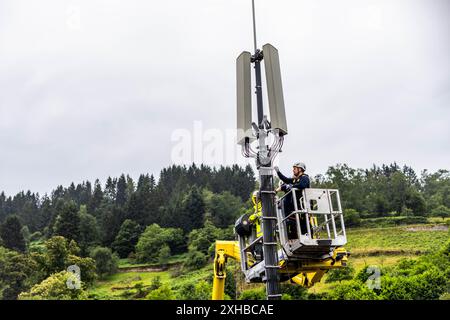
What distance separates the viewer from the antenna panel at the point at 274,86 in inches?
266

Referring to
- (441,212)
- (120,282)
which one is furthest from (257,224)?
(441,212)

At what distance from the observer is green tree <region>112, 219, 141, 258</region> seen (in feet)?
249

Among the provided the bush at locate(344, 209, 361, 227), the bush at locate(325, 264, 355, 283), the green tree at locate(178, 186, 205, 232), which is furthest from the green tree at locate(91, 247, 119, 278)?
the bush at locate(325, 264, 355, 283)

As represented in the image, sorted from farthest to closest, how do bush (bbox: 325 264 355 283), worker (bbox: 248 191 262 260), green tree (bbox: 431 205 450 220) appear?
green tree (bbox: 431 205 450 220), bush (bbox: 325 264 355 283), worker (bbox: 248 191 262 260)

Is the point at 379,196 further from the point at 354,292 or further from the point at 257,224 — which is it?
the point at 257,224

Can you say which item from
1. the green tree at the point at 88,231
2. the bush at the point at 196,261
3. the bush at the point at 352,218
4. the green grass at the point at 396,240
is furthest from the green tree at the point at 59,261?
the bush at the point at 352,218

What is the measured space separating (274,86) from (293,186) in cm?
162

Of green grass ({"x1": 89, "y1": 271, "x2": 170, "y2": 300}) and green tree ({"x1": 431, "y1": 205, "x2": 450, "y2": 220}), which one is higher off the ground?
green tree ({"x1": 431, "y1": 205, "x2": 450, "y2": 220})

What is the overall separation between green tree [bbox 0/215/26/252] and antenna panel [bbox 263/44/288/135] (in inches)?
2931

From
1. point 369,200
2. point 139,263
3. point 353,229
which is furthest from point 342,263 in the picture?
point 139,263

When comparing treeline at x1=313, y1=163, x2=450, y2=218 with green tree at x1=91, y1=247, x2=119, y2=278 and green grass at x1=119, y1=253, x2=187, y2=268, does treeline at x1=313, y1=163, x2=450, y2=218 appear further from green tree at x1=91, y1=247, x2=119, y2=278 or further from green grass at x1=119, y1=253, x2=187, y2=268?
green tree at x1=91, y1=247, x2=119, y2=278

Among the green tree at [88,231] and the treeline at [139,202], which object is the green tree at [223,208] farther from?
the green tree at [88,231]
